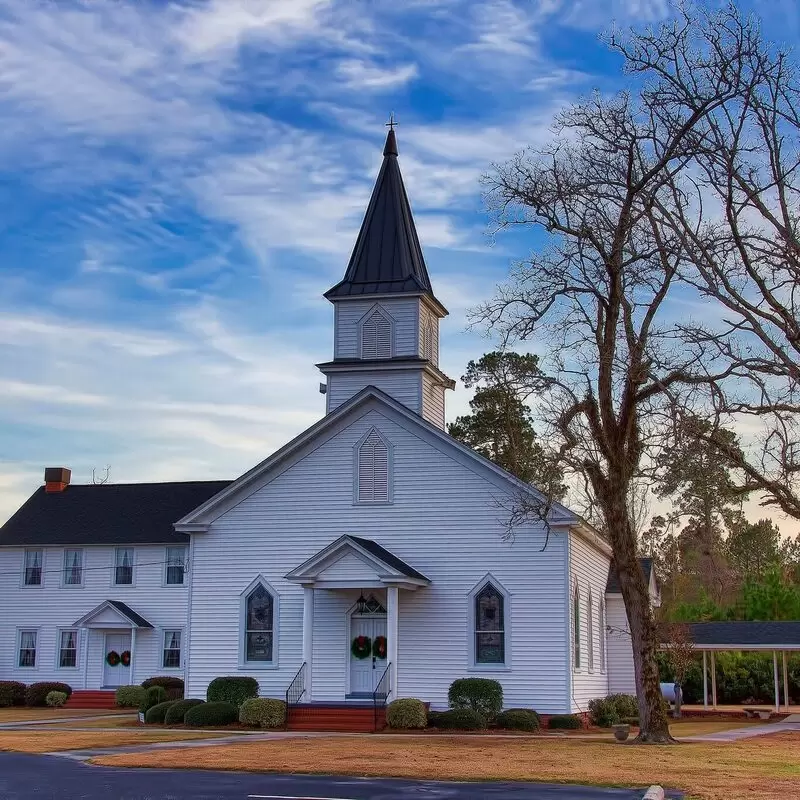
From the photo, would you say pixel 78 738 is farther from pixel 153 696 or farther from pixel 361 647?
pixel 153 696

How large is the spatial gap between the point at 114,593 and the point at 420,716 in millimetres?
21666

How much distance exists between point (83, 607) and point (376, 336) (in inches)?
762

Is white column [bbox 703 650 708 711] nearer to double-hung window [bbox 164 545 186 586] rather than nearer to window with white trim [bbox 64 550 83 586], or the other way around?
double-hung window [bbox 164 545 186 586]

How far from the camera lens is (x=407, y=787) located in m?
17.1

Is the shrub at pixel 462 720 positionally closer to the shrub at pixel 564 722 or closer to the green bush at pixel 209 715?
the shrub at pixel 564 722

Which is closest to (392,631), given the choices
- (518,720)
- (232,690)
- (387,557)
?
(387,557)

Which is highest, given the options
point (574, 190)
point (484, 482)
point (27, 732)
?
point (574, 190)

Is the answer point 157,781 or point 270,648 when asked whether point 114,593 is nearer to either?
point 270,648

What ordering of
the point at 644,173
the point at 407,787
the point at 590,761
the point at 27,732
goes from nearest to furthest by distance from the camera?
the point at 407,787 < the point at 590,761 < the point at 644,173 < the point at 27,732

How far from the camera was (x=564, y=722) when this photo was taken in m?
30.8

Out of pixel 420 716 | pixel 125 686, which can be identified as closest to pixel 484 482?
pixel 420 716

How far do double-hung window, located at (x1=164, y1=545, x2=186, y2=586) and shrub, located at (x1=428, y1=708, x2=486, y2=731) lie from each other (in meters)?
19.9

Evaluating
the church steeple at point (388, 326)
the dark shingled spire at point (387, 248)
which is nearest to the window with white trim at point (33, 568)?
the church steeple at point (388, 326)

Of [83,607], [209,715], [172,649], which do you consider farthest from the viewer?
[83,607]
